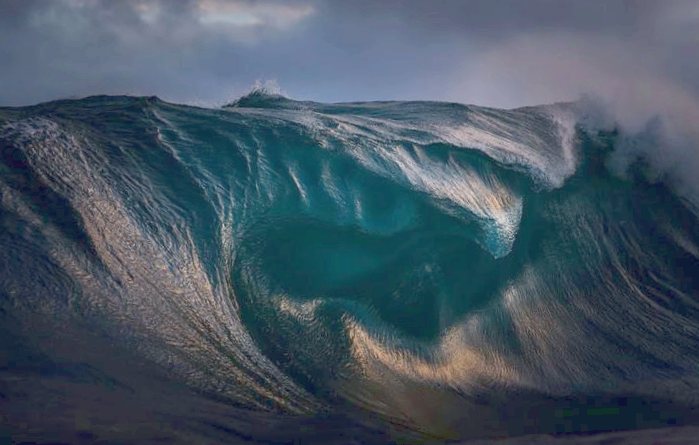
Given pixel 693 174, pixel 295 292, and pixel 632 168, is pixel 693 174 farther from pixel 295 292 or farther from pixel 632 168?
pixel 295 292

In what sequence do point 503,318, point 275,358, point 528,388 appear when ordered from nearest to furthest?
point 275,358
point 528,388
point 503,318

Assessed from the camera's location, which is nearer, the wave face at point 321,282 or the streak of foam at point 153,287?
the wave face at point 321,282

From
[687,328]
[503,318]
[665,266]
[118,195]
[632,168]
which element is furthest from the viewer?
[632,168]

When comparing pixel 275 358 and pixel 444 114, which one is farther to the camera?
pixel 444 114

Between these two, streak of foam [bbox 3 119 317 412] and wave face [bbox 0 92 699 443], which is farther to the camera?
streak of foam [bbox 3 119 317 412]

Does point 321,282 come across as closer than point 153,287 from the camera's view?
No

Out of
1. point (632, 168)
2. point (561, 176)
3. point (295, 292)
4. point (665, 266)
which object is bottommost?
point (295, 292)

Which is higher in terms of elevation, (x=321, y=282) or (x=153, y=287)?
(x=321, y=282)

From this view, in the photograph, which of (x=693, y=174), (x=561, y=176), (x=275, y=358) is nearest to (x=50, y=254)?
(x=275, y=358)
